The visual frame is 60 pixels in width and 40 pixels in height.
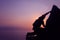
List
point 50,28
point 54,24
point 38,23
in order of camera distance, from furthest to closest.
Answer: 1. point 38,23
2. point 50,28
3. point 54,24

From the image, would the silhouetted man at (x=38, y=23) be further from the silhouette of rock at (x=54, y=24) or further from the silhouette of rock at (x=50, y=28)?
the silhouette of rock at (x=54, y=24)

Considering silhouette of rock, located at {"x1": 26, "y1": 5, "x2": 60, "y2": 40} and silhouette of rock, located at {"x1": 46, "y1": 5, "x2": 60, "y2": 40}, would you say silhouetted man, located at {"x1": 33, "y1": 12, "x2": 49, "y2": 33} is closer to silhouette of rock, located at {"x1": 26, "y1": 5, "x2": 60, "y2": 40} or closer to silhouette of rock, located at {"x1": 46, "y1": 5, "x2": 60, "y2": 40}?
silhouette of rock, located at {"x1": 26, "y1": 5, "x2": 60, "y2": 40}

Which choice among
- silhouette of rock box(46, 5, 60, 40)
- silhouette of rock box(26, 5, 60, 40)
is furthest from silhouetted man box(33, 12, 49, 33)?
silhouette of rock box(46, 5, 60, 40)

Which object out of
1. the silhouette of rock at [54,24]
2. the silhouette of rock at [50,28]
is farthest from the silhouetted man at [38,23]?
the silhouette of rock at [54,24]

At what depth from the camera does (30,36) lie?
460 inches

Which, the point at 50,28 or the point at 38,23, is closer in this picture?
the point at 50,28

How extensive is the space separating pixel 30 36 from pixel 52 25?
1.81 m

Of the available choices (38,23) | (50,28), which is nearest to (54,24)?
(50,28)

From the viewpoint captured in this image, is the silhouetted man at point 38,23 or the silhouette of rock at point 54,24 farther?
the silhouetted man at point 38,23

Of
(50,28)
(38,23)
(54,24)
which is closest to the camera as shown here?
(54,24)

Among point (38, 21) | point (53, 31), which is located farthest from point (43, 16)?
point (53, 31)

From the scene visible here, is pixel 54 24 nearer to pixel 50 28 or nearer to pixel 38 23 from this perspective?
pixel 50 28

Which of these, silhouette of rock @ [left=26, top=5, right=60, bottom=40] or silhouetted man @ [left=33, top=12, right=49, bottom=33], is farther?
silhouetted man @ [left=33, top=12, right=49, bottom=33]

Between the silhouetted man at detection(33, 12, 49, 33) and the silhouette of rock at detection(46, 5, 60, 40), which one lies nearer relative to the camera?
the silhouette of rock at detection(46, 5, 60, 40)
